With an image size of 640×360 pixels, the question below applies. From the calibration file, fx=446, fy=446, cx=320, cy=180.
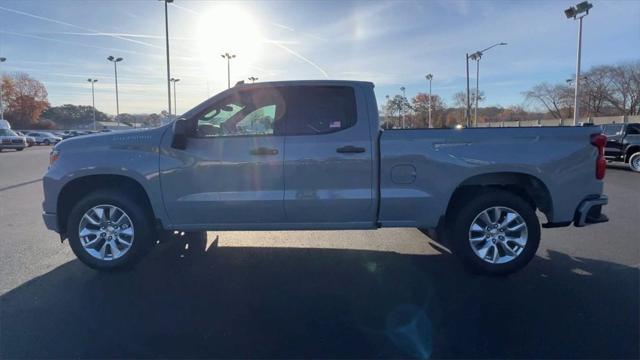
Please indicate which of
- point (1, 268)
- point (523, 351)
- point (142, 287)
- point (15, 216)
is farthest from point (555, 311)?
point (15, 216)

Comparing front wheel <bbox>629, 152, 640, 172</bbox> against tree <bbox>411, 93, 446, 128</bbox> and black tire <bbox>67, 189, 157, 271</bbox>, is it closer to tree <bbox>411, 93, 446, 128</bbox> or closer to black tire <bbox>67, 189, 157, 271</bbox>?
black tire <bbox>67, 189, 157, 271</bbox>

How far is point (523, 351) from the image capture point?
129 inches

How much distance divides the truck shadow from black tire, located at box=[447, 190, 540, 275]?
14 cm

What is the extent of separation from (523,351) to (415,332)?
0.79m

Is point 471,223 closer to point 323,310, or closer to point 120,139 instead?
point 323,310

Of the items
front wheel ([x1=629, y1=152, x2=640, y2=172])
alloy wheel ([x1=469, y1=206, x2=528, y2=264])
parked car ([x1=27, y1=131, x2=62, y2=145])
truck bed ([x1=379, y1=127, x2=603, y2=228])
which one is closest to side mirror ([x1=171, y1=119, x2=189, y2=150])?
truck bed ([x1=379, y1=127, x2=603, y2=228])

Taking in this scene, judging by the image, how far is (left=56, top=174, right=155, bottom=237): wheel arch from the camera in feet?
16.4

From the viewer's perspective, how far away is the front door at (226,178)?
4.77m

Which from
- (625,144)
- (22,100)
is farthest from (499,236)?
(22,100)

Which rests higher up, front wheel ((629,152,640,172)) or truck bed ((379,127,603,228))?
truck bed ((379,127,603,228))

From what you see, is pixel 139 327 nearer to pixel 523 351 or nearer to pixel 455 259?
pixel 523 351

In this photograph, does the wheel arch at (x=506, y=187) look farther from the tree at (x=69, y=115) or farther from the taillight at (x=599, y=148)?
the tree at (x=69, y=115)

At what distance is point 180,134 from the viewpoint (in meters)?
4.70

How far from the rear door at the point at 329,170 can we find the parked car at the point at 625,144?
15.9 m
